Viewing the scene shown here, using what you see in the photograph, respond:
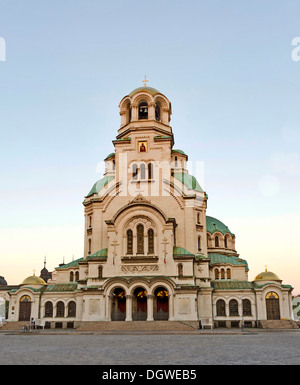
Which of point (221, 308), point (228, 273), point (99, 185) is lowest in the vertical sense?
point (221, 308)

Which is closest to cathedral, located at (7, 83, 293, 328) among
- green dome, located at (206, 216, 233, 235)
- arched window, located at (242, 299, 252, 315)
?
arched window, located at (242, 299, 252, 315)

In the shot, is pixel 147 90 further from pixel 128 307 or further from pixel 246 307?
pixel 246 307

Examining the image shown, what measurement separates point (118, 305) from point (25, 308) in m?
12.4

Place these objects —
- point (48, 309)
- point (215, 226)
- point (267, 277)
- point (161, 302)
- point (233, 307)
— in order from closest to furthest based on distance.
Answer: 1. point (161, 302)
2. point (233, 307)
3. point (267, 277)
4. point (48, 309)
5. point (215, 226)

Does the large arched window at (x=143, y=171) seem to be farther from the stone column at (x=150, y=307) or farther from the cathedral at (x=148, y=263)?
the stone column at (x=150, y=307)

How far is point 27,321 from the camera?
171ft

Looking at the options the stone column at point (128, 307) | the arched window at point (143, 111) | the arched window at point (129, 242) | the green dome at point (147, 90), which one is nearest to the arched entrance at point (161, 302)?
the stone column at point (128, 307)

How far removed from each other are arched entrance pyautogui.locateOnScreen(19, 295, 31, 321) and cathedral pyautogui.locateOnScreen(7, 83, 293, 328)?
123 mm

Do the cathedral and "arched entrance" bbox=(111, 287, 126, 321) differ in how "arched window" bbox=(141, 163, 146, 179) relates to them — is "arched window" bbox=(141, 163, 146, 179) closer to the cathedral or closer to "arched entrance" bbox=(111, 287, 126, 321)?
the cathedral

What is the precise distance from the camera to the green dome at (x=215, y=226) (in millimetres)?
63844

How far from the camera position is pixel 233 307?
1973 inches

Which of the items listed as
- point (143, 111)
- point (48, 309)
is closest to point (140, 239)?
point (48, 309)

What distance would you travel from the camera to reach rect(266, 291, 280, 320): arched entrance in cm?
4884
